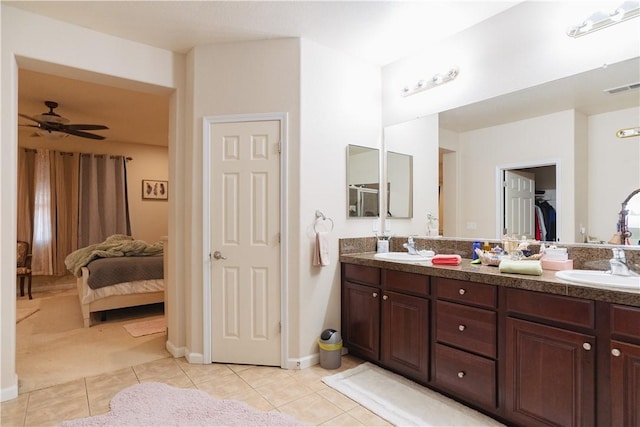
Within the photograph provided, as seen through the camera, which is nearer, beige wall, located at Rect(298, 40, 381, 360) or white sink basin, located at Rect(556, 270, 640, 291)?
white sink basin, located at Rect(556, 270, 640, 291)

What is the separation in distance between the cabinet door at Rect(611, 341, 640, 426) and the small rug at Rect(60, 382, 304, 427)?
1.52 metres

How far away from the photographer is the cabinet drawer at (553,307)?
61.9 inches

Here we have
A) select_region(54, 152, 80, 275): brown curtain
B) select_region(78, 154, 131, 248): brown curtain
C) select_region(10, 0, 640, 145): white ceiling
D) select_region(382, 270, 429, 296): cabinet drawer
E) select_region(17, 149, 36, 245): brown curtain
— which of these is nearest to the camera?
select_region(10, 0, 640, 145): white ceiling

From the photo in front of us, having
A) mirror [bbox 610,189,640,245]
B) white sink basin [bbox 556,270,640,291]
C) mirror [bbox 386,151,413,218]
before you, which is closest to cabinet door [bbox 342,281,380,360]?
mirror [bbox 386,151,413,218]

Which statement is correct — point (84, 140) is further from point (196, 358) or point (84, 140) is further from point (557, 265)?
point (557, 265)

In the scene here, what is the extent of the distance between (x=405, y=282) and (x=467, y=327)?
0.50 m

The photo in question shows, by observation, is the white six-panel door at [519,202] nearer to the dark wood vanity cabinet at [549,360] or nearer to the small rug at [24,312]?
the dark wood vanity cabinet at [549,360]

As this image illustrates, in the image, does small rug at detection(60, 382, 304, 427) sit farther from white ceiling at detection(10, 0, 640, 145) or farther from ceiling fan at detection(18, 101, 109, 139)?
ceiling fan at detection(18, 101, 109, 139)

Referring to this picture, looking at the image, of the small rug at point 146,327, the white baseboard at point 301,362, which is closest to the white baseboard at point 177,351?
the small rug at point 146,327

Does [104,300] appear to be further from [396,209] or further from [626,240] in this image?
[626,240]

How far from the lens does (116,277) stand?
3896 mm

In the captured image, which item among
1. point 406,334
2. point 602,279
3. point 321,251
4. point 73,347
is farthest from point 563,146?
point 73,347

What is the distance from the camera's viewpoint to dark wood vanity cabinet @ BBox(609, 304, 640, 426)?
4.71 ft

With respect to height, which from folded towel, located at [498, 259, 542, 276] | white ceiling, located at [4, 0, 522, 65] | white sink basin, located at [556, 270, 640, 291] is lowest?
white sink basin, located at [556, 270, 640, 291]
